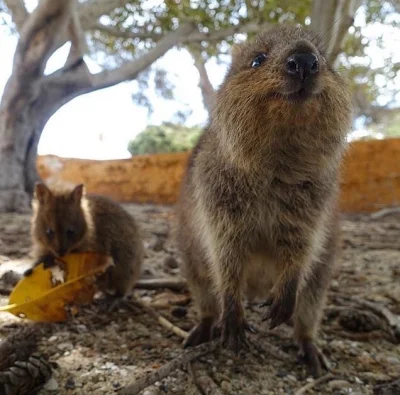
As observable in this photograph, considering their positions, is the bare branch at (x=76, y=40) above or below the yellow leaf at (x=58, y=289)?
above

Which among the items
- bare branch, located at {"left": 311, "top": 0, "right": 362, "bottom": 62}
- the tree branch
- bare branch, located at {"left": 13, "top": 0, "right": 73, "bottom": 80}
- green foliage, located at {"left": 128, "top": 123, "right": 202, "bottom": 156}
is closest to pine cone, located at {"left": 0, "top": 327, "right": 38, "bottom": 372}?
bare branch, located at {"left": 311, "top": 0, "right": 362, "bottom": 62}

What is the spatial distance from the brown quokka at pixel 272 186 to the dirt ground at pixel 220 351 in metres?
0.17

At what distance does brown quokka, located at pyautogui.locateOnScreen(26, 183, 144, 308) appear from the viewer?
134 inches

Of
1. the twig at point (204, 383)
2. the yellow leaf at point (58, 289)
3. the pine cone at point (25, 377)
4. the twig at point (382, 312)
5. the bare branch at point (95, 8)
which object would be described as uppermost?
the bare branch at point (95, 8)

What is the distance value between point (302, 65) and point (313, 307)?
4.81 feet

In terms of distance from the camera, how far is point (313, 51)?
2.16 metres

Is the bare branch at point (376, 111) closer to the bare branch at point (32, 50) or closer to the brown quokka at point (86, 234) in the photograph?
the bare branch at point (32, 50)

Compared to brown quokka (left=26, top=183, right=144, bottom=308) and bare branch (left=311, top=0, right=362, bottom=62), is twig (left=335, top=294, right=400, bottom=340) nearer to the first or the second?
brown quokka (left=26, top=183, right=144, bottom=308)

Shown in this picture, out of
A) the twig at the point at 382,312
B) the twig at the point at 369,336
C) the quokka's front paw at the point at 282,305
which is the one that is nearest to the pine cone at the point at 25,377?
the quokka's front paw at the point at 282,305

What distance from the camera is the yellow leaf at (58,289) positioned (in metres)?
2.66

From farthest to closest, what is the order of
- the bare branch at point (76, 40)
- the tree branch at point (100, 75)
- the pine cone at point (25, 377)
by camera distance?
the tree branch at point (100, 75), the bare branch at point (76, 40), the pine cone at point (25, 377)

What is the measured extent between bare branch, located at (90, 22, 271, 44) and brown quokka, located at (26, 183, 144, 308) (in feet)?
14.6

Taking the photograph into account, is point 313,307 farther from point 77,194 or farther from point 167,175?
point 167,175

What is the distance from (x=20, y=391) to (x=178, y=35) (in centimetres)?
636
